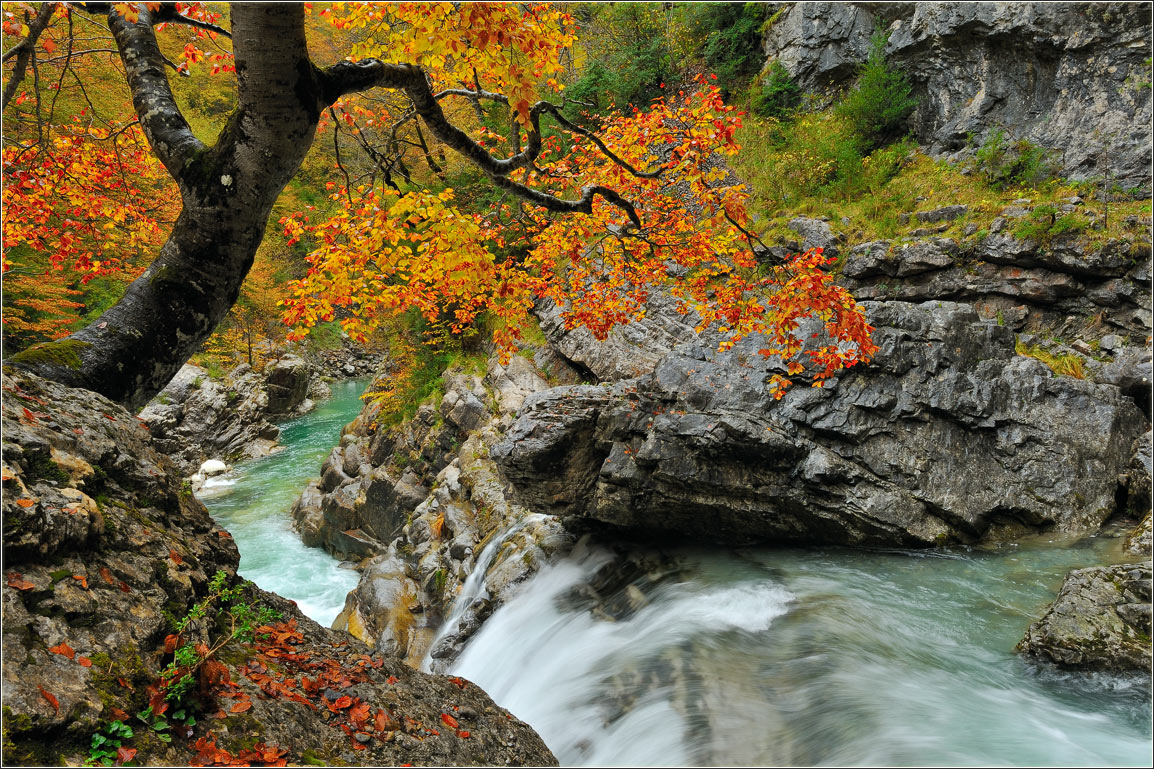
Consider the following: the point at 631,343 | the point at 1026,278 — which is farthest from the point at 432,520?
the point at 1026,278

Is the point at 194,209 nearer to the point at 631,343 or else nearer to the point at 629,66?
the point at 631,343

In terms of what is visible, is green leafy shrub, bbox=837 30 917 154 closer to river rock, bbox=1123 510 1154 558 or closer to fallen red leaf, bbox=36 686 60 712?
river rock, bbox=1123 510 1154 558

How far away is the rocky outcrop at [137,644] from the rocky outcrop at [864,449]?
13.2 feet

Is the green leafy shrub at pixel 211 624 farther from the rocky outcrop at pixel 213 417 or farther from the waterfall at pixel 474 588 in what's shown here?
the rocky outcrop at pixel 213 417

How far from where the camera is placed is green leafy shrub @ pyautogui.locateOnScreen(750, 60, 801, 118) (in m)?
15.9

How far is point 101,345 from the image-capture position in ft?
12.6

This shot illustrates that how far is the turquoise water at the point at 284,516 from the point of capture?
1174 cm

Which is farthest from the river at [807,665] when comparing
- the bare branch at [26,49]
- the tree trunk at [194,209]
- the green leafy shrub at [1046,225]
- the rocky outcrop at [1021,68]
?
the rocky outcrop at [1021,68]

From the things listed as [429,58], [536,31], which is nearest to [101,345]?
[429,58]

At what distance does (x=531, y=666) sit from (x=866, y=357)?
5.73m

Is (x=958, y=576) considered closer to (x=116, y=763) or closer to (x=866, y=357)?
(x=866, y=357)

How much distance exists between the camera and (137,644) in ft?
8.93

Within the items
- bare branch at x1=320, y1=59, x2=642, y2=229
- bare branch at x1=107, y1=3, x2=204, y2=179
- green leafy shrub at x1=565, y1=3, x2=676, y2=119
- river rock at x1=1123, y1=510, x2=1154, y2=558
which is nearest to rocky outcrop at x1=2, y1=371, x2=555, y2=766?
bare branch at x1=107, y1=3, x2=204, y2=179

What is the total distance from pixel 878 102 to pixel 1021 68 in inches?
113
